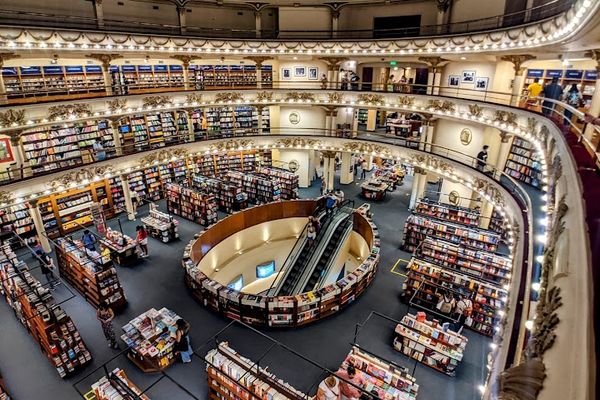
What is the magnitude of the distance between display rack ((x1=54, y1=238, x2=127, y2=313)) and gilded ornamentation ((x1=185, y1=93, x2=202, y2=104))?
27.8 feet

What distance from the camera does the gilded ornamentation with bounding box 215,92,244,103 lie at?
17.8 meters

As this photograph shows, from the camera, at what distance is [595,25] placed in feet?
18.7

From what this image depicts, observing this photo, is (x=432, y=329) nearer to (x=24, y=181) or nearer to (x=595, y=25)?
(x=595, y=25)

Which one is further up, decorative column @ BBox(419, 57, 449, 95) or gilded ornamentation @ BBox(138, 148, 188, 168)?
decorative column @ BBox(419, 57, 449, 95)

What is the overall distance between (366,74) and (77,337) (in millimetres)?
22497

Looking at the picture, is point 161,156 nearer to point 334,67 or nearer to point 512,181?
point 334,67

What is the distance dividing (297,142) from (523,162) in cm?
1095

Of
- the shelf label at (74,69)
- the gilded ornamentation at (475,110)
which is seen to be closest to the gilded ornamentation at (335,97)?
the gilded ornamentation at (475,110)

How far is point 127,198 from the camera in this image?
16234mm

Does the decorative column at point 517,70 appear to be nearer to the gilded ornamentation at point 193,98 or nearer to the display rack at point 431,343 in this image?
the display rack at point 431,343

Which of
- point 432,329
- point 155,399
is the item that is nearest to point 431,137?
point 432,329

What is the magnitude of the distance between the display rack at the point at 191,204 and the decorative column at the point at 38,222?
5173mm

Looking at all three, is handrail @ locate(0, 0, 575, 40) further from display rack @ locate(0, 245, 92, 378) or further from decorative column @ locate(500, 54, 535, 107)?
display rack @ locate(0, 245, 92, 378)

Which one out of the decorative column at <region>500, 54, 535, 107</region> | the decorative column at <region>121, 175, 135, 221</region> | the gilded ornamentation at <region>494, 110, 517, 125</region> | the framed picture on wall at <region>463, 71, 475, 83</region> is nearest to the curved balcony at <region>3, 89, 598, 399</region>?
the gilded ornamentation at <region>494, 110, 517, 125</region>
